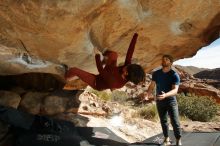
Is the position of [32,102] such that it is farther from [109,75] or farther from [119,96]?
[119,96]

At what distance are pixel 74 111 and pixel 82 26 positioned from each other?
4542mm

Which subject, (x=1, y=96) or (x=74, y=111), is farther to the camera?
(x=74, y=111)

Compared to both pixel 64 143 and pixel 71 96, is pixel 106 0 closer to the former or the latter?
pixel 64 143

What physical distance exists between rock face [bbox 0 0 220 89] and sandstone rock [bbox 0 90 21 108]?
58 centimetres

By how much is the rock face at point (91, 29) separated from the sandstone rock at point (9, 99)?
1.89ft

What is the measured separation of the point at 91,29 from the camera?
7109 mm

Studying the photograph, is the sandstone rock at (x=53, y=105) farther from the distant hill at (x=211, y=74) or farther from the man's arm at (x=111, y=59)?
the distant hill at (x=211, y=74)

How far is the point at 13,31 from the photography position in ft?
21.5

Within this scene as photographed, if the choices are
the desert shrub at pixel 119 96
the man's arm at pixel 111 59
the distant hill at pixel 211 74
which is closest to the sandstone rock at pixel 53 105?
the man's arm at pixel 111 59

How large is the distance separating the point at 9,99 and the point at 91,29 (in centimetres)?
302

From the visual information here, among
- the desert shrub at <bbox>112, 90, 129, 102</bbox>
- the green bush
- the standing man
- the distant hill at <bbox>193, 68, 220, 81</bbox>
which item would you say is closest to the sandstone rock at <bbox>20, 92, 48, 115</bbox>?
the standing man

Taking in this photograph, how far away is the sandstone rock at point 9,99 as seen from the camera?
9.00m

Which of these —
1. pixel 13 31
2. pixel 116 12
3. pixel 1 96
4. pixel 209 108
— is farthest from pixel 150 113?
pixel 13 31

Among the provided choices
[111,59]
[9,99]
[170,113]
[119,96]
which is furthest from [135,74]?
[119,96]
